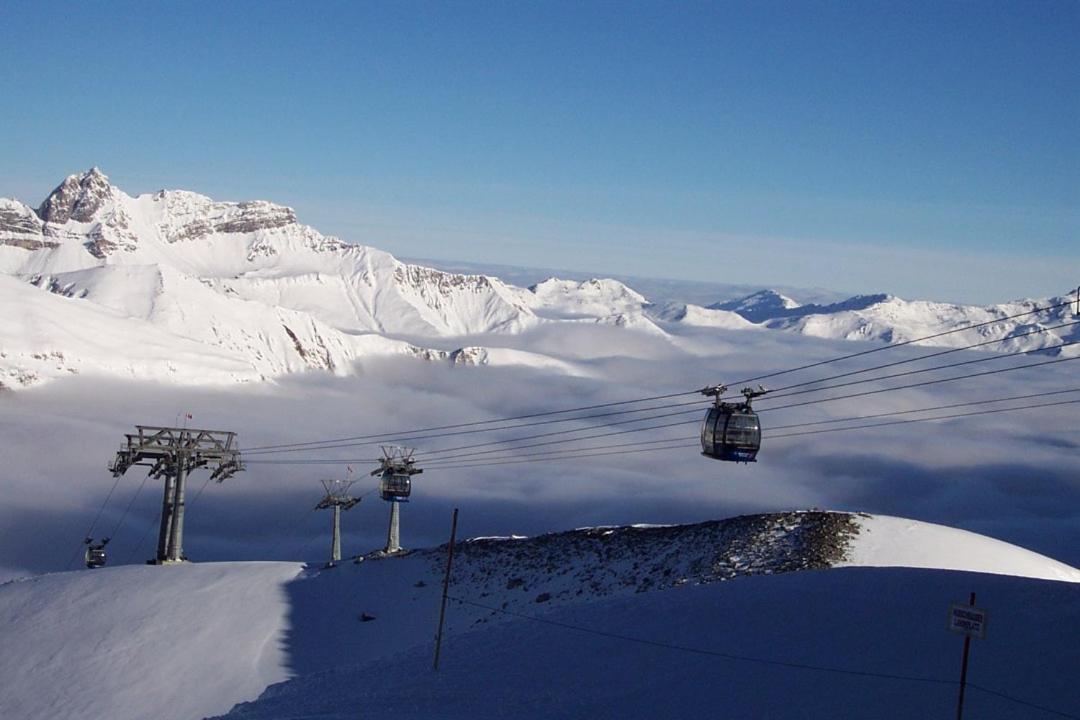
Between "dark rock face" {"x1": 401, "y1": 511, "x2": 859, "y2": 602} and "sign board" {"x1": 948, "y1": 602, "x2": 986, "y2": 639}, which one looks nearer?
"sign board" {"x1": 948, "y1": 602, "x2": 986, "y2": 639}

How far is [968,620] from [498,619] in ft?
65.3

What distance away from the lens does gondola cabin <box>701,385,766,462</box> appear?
34.8m

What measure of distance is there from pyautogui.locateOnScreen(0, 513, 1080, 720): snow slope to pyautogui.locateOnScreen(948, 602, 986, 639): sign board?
7.95 feet

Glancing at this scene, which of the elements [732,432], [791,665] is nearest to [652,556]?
[732,432]

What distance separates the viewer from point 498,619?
116 feet

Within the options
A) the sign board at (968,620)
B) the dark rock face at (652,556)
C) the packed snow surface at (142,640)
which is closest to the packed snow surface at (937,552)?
the dark rock face at (652,556)

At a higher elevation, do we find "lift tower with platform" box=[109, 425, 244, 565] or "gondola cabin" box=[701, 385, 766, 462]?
"gondola cabin" box=[701, 385, 766, 462]

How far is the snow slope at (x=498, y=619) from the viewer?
22984 mm

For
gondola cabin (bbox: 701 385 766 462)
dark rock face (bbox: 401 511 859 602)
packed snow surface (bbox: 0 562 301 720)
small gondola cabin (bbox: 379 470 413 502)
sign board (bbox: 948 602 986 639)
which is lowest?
packed snow surface (bbox: 0 562 301 720)

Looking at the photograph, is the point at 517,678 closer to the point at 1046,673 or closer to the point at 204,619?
the point at 1046,673

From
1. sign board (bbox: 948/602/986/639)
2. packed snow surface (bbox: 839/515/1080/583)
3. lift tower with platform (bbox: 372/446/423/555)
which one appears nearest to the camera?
sign board (bbox: 948/602/986/639)

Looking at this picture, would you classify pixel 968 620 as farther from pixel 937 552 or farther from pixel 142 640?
pixel 142 640

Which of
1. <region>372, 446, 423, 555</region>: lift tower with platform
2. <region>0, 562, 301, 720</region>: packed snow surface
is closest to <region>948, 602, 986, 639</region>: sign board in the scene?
<region>0, 562, 301, 720</region>: packed snow surface

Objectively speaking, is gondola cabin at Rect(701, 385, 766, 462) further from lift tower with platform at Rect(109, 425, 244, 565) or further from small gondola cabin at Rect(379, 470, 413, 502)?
lift tower with platform at Rect(109, 425, 244, 565)
